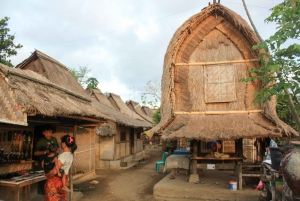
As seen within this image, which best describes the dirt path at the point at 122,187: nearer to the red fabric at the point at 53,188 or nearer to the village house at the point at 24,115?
the village house at the point at 24,115

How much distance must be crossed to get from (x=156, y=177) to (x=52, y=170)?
765 centimetres

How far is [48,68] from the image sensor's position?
1274cm

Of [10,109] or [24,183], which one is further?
[24,183]

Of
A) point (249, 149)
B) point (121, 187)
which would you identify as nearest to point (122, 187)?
point (121, 187)

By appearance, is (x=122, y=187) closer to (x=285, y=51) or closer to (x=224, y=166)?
(x=224, y=166)

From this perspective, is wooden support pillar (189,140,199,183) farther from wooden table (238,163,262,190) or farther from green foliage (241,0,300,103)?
green foliage (241,0,300,103)

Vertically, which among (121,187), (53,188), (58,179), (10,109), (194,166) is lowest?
(121,187)

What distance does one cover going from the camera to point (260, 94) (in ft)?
17.5

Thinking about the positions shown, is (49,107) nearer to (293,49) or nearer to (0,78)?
(0,78)

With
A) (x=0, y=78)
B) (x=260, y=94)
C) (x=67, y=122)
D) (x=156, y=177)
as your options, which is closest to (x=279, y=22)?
(x=260, y=94)

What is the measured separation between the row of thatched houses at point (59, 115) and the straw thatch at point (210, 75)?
2.53 metres

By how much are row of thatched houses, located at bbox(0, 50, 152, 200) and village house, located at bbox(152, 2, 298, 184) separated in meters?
2.57

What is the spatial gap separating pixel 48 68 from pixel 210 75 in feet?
26.5

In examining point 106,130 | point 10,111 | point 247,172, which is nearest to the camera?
point 10,111
